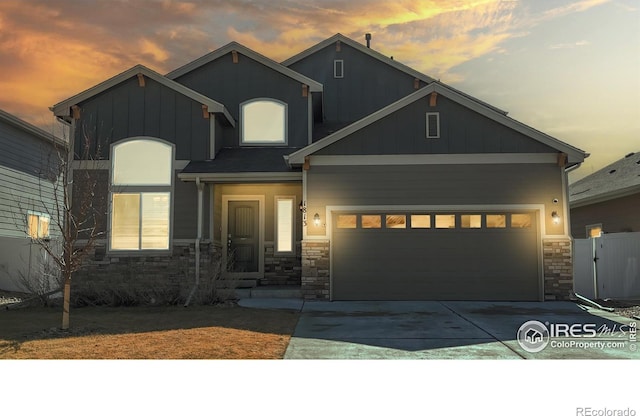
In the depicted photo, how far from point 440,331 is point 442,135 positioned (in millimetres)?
6286

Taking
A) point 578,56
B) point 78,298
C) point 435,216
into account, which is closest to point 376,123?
point 435,216

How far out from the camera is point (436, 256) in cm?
1421

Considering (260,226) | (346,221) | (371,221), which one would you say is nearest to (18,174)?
(260,226)

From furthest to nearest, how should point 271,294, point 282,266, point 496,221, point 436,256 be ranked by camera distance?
point 282,266
point 271,294
point 496,221
point 436,256

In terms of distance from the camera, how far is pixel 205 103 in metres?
15.5

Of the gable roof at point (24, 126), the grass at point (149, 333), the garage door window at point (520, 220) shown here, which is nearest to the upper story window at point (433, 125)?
the garage door window at point (520, 220)

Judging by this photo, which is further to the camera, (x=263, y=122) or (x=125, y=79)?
(x=263, y=122)

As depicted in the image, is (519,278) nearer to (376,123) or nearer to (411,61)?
(376,123)

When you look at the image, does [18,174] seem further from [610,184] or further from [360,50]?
[610,184]

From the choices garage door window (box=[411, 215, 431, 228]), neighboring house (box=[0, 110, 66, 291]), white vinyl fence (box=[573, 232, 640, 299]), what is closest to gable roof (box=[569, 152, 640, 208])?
white vinyl fence (box=[573, 232, 640, 299])

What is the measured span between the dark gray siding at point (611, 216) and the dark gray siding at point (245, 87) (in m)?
10.6

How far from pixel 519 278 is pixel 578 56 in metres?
5.59

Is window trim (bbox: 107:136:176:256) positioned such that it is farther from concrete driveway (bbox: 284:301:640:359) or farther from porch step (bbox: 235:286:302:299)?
concrete driveway (bbox: 284:301:640:359)

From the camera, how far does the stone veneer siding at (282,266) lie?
16.4m
